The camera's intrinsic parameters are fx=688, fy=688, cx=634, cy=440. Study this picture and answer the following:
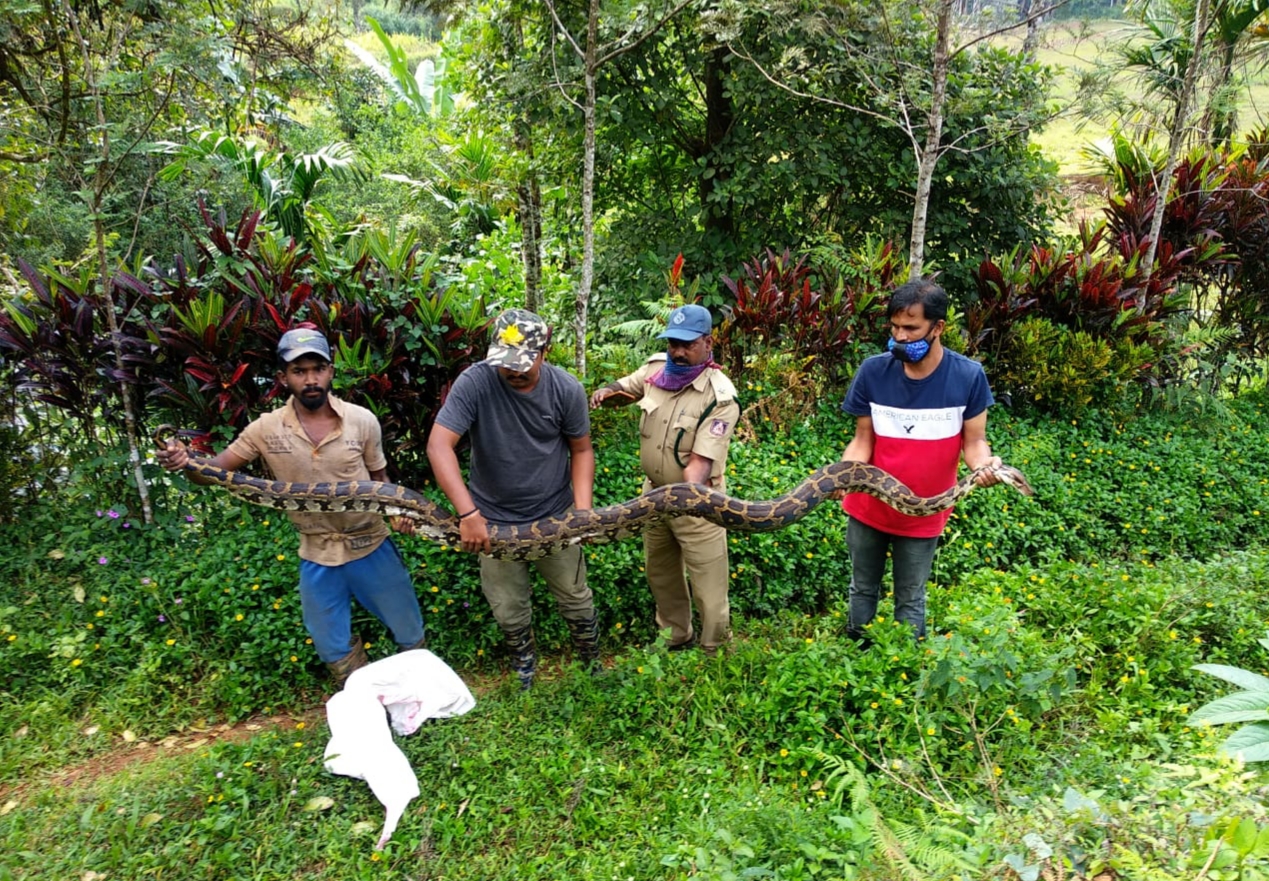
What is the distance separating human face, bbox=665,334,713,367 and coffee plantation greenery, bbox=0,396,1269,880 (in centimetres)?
172

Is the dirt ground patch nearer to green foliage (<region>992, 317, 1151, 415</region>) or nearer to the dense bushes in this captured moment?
the dense bushes

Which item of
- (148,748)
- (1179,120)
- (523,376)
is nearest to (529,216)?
(523,376)

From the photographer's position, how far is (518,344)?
140 inches

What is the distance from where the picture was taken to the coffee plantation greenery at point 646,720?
2898 mm

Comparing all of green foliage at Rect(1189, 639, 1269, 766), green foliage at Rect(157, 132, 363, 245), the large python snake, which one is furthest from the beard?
green foliage at Rect(157, 132, 363, 245)

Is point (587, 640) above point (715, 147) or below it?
below

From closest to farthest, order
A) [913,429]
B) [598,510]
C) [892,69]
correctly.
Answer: [913,429] < [598,510] < [892,69]

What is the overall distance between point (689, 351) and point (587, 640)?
2018 millimetres

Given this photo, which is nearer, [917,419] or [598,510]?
[917,419]

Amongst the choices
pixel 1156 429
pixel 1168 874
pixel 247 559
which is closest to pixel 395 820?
pixel 247 559

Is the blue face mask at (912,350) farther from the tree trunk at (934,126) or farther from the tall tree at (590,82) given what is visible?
the tree trunk at (934,126)

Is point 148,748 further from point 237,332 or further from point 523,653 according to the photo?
point 237,332

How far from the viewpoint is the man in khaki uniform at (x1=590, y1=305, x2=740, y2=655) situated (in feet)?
12.8

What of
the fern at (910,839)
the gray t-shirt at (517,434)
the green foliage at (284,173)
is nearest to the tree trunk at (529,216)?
the green foliage at (284,173)
